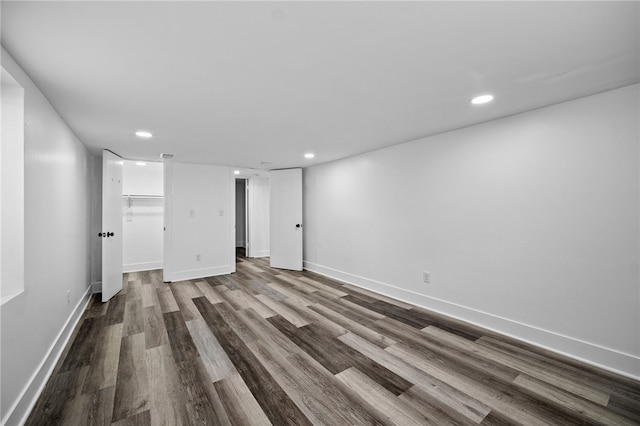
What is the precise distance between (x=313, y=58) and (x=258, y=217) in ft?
18.7

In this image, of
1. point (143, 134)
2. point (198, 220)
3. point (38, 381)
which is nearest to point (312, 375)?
point (38, 381)

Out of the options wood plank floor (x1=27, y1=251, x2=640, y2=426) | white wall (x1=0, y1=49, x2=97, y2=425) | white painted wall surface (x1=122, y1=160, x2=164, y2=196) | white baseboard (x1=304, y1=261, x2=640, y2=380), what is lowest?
wood plank floor (x1=27, y1=251, x2=640, y2=426)

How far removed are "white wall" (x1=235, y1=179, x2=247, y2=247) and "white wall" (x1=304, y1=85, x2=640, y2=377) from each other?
5654mm

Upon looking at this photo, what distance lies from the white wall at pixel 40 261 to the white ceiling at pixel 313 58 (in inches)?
10.1

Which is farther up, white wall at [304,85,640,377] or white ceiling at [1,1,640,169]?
white ceiling at [1,1,640,169]

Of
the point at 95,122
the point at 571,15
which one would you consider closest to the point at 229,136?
the point at 95,122

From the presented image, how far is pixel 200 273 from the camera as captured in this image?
481 cm

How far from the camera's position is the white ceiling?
116 cm

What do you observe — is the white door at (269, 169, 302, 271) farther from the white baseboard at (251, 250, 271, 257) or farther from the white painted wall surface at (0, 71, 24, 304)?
the white painted wall surface at (0, 71, 24, 304)

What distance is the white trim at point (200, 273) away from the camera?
4.57 meters

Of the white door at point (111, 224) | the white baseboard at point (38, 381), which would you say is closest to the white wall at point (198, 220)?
the white door at point (111, 224)

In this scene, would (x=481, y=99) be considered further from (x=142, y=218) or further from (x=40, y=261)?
(x=142, y=218)

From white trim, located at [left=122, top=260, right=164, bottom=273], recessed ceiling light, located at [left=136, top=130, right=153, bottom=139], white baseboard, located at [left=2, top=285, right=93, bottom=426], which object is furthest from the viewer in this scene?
white trim, located at [left=122, top=260, right=164, bottom=273]

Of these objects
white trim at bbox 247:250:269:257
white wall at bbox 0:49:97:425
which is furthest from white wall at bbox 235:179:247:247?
white wall at bbox 0:49:97:425
